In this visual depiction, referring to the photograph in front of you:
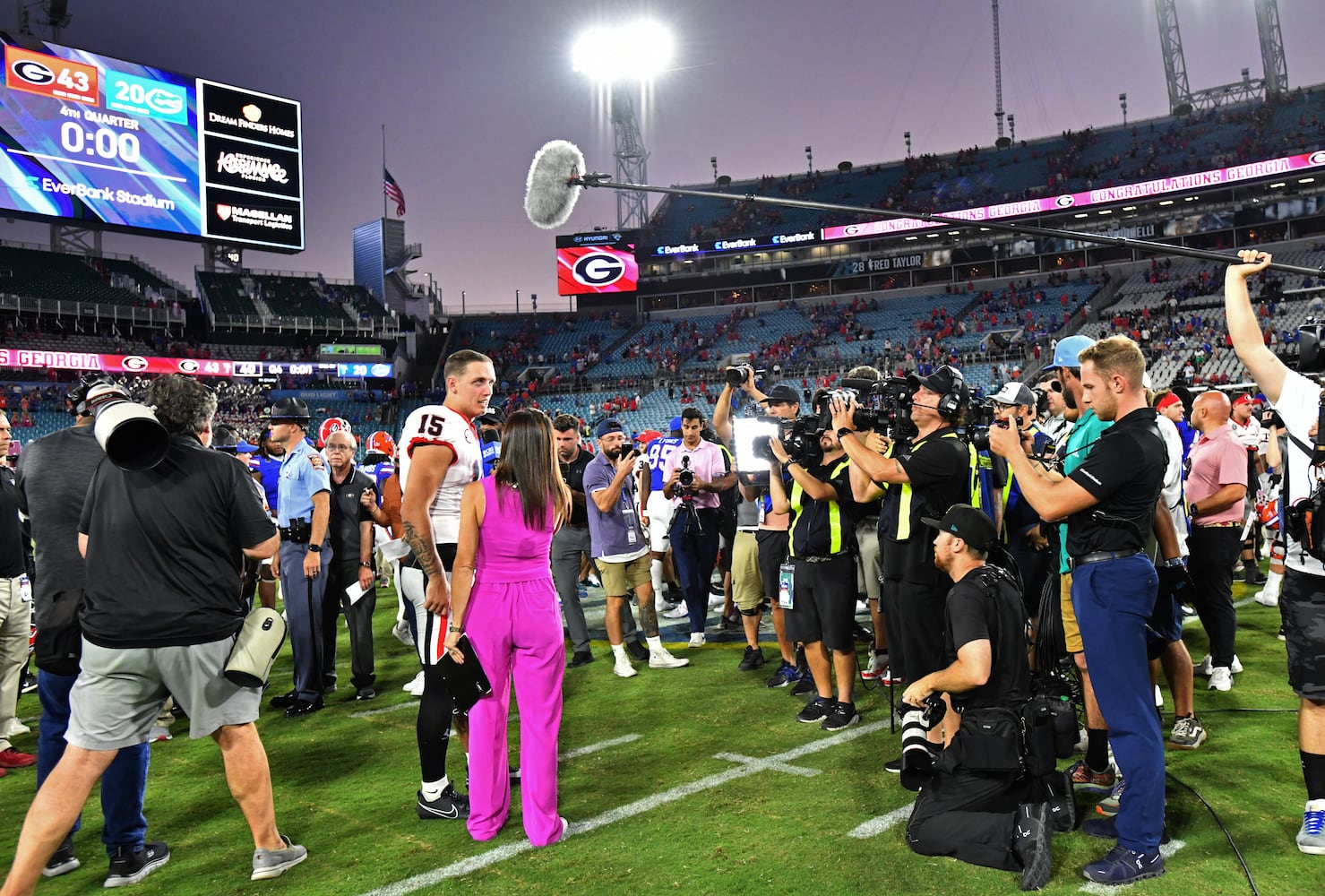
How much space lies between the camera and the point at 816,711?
5.63 metres

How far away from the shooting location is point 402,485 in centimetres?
435

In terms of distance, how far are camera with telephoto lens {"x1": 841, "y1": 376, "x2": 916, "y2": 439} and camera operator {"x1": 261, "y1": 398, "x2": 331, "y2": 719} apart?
12.6 feet

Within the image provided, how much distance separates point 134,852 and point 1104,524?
431 centimetres

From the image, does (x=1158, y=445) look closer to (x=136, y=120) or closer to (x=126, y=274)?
(x=136, y=120)

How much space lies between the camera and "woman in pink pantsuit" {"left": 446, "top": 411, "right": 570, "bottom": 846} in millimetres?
3959

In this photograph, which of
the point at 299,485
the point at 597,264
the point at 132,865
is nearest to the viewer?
the point at 132,865

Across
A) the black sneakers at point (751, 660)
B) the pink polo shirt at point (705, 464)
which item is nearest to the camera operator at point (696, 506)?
the pink polo shirt at point (705, 464)

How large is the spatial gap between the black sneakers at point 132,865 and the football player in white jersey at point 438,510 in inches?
44.8

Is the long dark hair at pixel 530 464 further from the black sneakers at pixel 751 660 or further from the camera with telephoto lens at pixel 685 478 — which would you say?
the camera with telephoto lens at pixel 685 478

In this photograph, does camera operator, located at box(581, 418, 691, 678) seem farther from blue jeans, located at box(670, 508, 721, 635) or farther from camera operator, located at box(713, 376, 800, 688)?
camera operator, located at box(713, 376, 800, 688)

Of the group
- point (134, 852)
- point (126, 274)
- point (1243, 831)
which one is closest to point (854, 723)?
point (1243, 831)

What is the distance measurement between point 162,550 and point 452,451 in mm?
1262

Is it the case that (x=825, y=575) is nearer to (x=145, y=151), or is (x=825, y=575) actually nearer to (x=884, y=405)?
(x=884, y=405)

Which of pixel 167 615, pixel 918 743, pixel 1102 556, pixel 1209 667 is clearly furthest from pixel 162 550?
pixel 1209 667
